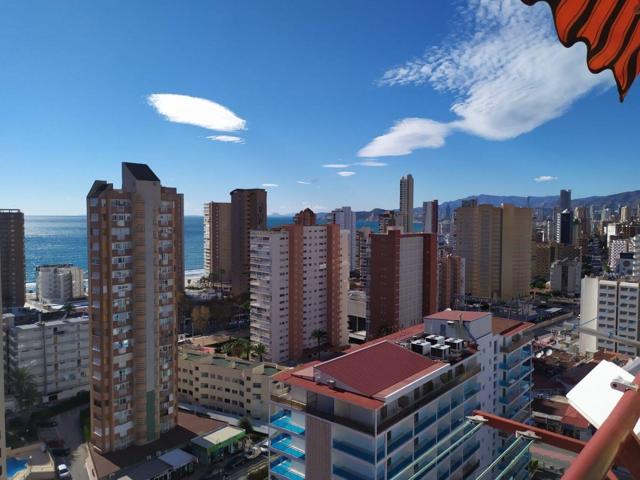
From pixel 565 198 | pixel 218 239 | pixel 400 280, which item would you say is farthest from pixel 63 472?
pixel 565 198

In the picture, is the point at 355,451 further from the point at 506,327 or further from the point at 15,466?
the point at 15,466

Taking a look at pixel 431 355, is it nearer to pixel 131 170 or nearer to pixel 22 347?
pixel 131 170

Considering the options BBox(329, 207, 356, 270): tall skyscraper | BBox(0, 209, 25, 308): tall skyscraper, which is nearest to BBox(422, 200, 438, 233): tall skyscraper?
BBox(329, 207, 356, 270): tall skyscraper

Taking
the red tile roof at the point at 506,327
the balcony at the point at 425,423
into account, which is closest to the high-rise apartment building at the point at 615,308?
the red tile roof at the point at 506,327

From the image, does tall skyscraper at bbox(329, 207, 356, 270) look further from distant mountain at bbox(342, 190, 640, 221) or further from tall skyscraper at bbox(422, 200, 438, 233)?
distant mountain at bbox(342, 190, 640, 221)

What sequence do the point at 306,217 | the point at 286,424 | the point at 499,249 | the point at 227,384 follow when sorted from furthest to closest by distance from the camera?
the point at 499,249 → the point at 306,217 → the point at 227,384 → the point at 286,424
